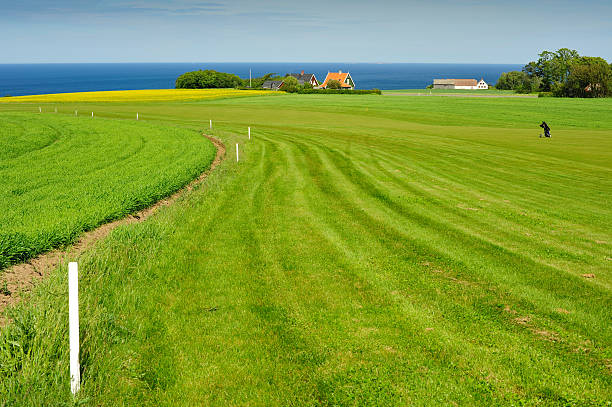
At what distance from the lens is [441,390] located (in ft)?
21.5

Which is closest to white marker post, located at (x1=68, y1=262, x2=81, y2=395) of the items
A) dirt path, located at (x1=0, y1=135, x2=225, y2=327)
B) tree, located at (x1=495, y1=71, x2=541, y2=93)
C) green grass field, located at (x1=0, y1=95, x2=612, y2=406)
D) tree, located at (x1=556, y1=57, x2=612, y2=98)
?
green grass field, located at (x1=0, y1=95, x2=612, y2=406)

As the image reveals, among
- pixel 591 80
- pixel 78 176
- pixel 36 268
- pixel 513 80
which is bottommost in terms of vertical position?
pixel 36 268

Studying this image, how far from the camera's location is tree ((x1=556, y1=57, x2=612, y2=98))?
123125 millimetres

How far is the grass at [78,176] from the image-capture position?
1262 cm

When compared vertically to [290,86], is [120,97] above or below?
below

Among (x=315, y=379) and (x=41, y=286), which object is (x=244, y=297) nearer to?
(x=315, y=379)

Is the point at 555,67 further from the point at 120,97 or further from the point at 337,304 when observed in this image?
the point at 337,304

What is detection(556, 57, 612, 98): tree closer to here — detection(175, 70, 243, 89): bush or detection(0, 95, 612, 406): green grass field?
detection(175, 70, 243, 89): bush

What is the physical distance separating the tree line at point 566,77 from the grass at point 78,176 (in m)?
120

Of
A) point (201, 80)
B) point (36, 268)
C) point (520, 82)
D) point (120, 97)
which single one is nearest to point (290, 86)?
point (201, 80)

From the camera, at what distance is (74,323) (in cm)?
561

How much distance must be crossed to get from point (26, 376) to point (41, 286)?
4.16 meters

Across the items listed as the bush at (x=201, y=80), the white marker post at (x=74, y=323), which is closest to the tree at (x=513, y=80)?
the bush at (x=201, y=80)

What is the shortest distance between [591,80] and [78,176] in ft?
442
